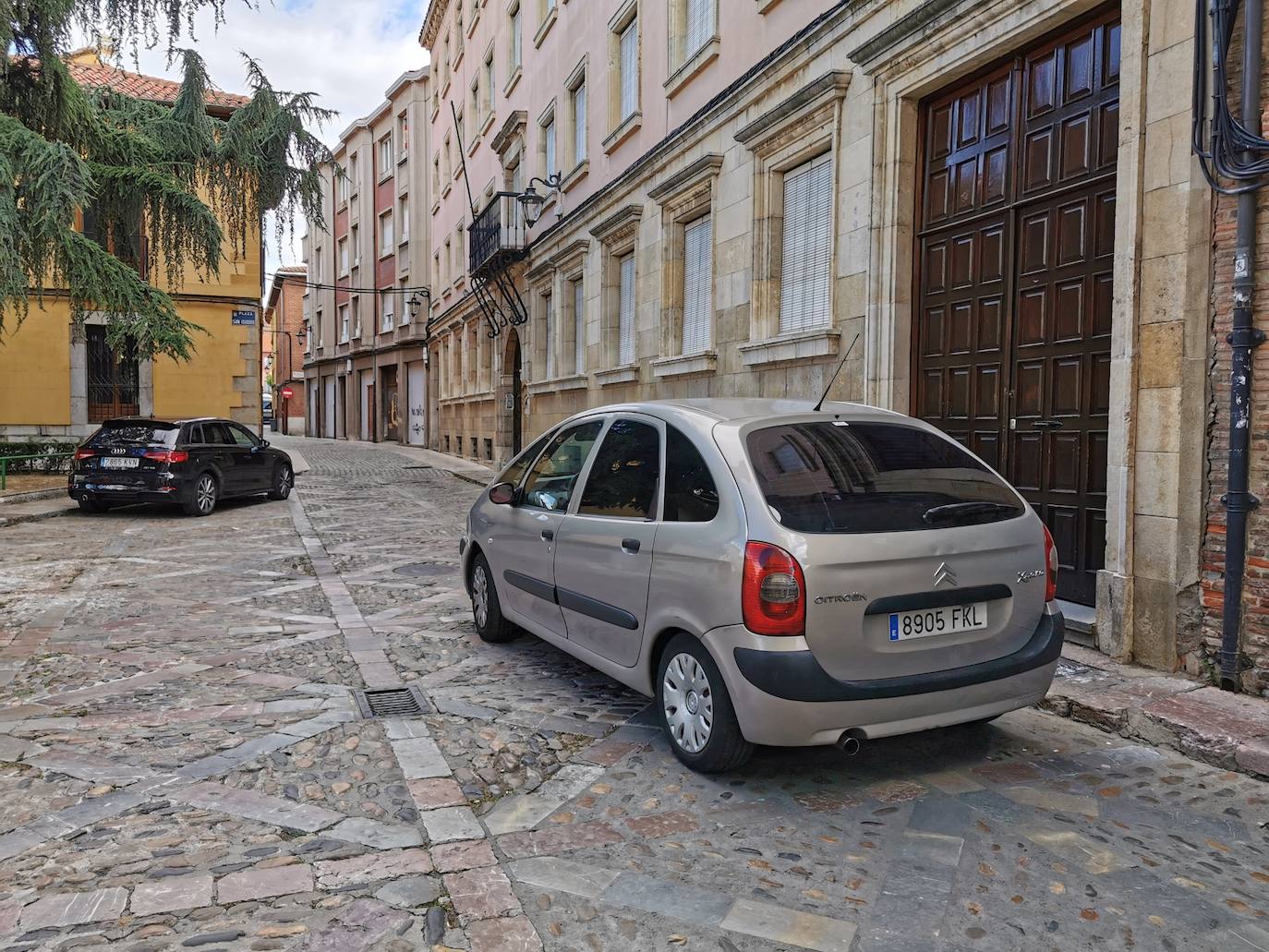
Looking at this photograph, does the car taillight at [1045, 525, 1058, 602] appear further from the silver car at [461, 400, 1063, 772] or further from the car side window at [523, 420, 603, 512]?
the car side window at [523, 420, 603, 512]

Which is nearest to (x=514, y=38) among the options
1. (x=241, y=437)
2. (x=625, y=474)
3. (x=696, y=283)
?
(x=241, y=437)

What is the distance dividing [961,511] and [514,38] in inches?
951

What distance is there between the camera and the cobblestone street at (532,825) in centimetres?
286

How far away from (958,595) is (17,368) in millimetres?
26046

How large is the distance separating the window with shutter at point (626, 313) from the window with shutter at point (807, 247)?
5.13 metres

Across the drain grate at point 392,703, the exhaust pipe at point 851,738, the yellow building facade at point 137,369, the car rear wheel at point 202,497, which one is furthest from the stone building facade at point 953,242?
the yellow building facade at point 137,369

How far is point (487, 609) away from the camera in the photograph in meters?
6.29

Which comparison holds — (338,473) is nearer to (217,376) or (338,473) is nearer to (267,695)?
(217,376)

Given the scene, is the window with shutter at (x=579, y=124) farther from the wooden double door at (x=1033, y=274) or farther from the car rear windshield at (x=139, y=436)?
the wooden double door at (x=1033, y=274)

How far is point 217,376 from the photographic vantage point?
85.9 ft

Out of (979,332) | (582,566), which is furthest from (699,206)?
(582,566)

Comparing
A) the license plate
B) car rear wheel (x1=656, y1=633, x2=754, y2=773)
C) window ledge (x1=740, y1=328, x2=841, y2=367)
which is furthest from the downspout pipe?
window ledge (x1=740, y1=328, x2=841, y2=367)

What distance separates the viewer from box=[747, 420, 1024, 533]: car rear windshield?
3.82 metres

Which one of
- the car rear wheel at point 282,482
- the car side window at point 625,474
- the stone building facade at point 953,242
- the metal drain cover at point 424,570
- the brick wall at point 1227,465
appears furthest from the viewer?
the car rear wheel at point 282,482
